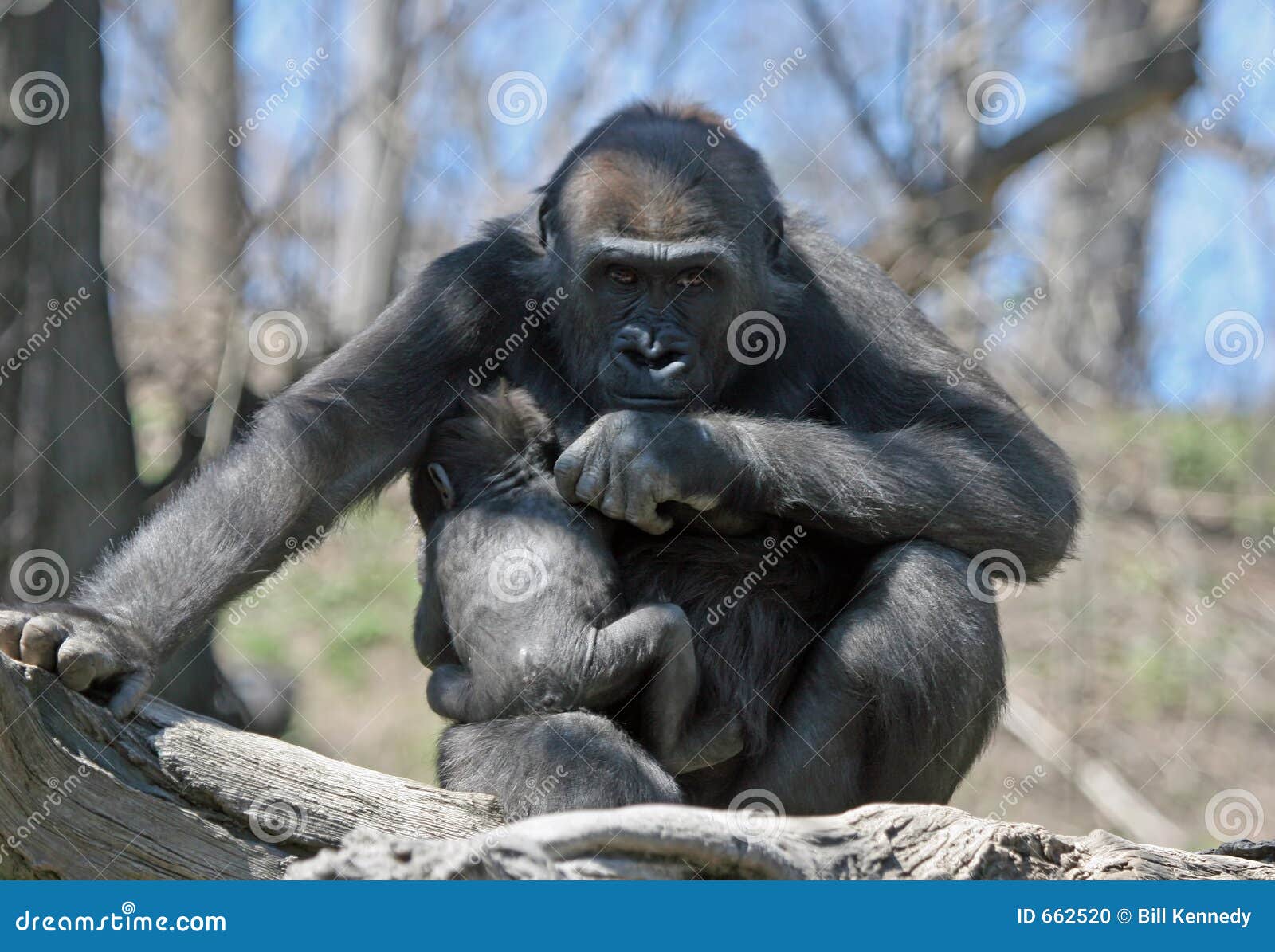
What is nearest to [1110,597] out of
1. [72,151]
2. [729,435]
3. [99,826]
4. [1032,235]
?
[1032,235]

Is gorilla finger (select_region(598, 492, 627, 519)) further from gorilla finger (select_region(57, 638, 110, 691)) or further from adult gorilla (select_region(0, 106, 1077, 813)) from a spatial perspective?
gorilla finger (select_region(57, 638, 110, 691))

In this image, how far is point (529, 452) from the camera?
5750 mm

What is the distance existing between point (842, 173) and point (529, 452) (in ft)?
44.5

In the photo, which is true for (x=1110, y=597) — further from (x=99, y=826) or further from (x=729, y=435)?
(x=99, y=826)

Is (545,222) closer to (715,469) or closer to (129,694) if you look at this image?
(715,469)

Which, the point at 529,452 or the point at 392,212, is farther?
the point at 392,212

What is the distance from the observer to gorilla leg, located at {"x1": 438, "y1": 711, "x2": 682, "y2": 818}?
4.91 metres

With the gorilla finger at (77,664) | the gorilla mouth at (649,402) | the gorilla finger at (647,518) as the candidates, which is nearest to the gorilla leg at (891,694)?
the gorilla finger at (647,518)
